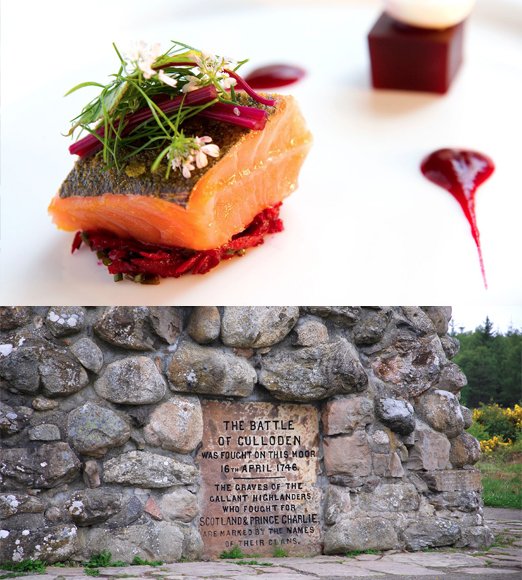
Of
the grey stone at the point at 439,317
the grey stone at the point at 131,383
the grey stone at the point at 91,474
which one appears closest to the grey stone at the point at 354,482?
the grey stone at the point at 439,317

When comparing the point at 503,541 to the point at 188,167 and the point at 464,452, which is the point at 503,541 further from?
the point at 188,167

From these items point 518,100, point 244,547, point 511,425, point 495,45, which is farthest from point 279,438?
point 495,45

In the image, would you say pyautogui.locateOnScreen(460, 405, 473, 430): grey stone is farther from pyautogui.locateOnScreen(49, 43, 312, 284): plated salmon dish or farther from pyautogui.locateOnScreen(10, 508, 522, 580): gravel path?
pyautogui.locateOnScreen(49, 43, 312, 284): plated salmon dish

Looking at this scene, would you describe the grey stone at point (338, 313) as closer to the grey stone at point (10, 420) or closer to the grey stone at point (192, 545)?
the grey stone at point (192, 545)

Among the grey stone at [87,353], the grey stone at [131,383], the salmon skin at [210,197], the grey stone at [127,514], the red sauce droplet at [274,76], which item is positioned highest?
the red sauce droplet at [274,76]

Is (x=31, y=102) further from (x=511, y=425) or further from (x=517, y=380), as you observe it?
(x=511, y=425)

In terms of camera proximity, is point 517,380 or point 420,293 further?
point 517,380
